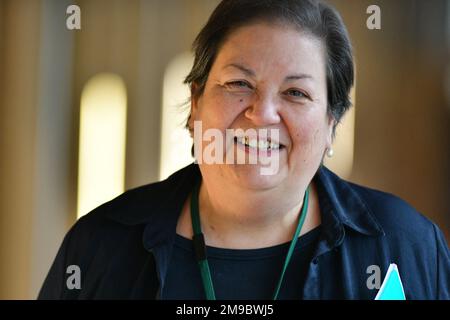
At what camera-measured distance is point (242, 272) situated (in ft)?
3.64

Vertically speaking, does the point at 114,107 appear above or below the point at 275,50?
below

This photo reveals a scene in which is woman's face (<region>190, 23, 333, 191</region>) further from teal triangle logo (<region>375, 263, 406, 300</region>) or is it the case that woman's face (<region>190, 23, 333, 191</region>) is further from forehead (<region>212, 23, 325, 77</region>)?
teal triangle logo (<region>375, 263, 406, 300</region>)

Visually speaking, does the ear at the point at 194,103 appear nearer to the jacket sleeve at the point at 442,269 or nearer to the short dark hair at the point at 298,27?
the short dark hair at the point at 298,27

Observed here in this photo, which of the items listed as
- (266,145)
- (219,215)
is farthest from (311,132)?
(219,215)

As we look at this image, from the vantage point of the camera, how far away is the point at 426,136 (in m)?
1.34

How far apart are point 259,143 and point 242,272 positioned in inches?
10.5

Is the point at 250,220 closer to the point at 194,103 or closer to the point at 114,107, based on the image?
the point at 194,103

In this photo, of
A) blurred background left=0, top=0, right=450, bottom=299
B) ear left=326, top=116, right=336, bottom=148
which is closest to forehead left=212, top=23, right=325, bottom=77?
ear left=326, top=116, right=336, bottom=148

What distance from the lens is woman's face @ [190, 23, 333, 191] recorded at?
3.51ft

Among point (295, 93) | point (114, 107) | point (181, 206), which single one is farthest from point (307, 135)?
point (114, 107)

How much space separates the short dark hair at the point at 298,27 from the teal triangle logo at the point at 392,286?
13.4 inches

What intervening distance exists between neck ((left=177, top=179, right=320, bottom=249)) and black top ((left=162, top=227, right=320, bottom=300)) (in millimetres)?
24
